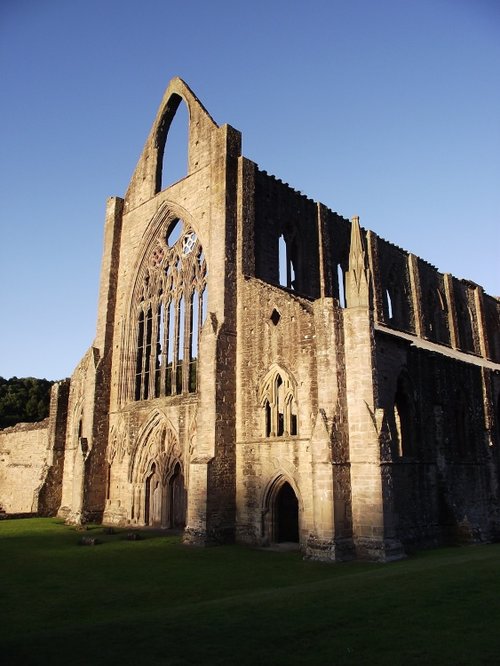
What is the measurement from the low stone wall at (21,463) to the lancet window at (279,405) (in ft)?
47.9

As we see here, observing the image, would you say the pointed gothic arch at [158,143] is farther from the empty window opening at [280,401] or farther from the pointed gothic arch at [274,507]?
the pointed gothic arch at [274,507]

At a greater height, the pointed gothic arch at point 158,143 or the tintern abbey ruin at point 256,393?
the pointed gothic arch at point 158,143

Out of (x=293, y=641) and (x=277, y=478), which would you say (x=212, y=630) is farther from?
(x=277, y=478)

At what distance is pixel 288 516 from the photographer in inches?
717

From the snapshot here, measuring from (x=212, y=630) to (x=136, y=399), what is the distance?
17045 millimetres

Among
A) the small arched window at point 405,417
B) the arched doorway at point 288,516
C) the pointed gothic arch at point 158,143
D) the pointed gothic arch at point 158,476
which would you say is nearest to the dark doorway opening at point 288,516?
the arched doorway at point 288,516

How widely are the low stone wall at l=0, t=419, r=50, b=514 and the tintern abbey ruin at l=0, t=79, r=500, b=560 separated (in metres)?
0.21

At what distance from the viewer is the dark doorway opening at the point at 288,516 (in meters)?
17.9

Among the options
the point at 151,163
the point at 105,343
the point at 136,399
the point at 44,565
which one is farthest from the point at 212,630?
the point at 151,163

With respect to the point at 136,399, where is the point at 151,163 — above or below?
above

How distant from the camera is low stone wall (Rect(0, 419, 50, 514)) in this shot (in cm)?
2848

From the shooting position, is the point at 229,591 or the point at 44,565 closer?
the point at 229,591

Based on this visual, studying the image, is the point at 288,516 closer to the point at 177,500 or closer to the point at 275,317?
the point at 177,500

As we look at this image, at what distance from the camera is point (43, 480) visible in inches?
985
